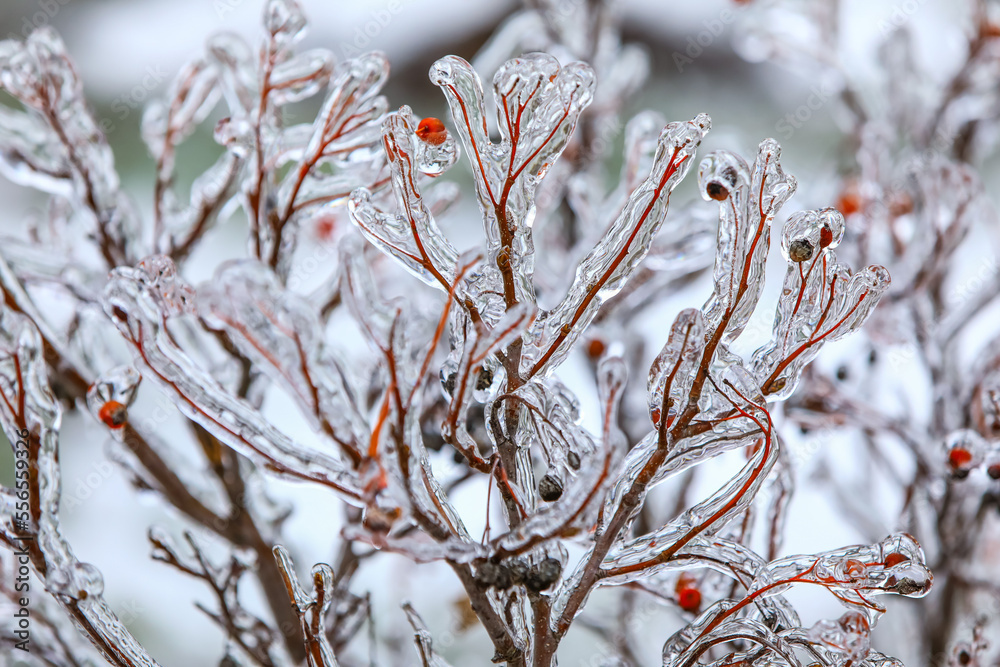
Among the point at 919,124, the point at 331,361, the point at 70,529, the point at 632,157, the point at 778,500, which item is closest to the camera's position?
the point at 331,361

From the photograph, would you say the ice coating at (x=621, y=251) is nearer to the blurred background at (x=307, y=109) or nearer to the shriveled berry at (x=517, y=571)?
the shriveled berry at (x=517, y=571)

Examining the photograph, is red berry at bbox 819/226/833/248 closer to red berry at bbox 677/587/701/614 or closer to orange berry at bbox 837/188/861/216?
red berry at bbox 677/587/701/614

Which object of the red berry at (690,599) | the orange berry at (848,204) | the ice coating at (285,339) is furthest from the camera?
the orange berry at (848,204)

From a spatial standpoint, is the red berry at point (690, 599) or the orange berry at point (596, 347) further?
the orange berry at point (596, 347)

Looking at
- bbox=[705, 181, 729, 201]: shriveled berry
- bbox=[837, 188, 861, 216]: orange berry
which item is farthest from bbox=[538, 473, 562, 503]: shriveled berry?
bbox=[837, 188, 861, 216]: orange berry

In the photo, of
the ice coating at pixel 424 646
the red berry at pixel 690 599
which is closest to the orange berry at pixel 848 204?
the red berry at pixel 690 599

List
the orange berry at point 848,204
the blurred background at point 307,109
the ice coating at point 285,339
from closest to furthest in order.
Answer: the ice coating at point 285,339 → the orange berry at point 848,204 → the blurred background at point 307,109

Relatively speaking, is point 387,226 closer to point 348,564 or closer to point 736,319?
point 736,319

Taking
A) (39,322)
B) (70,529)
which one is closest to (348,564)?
(39,322)
